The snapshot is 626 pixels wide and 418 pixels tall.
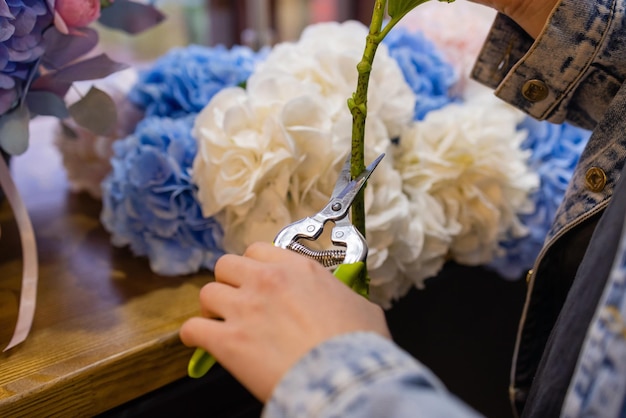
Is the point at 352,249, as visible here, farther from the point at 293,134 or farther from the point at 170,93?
the point at 170,93

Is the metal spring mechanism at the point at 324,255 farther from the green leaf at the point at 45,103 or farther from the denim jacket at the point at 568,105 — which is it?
the green leaf at the point at 45,103

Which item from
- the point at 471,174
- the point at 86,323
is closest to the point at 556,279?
the point at 471,174

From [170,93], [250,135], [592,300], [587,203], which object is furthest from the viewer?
[170,93]

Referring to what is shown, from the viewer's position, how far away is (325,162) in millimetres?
627

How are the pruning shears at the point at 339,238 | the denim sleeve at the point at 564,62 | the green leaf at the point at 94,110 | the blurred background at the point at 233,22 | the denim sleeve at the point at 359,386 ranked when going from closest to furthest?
the denim sleeve at the point at 359,386 < the pruning shears at the point at 339,238 < the denim sleeve at the point at 564,62 < the green leaf at the point at 94,110 < the blurred background at the point at 233,22

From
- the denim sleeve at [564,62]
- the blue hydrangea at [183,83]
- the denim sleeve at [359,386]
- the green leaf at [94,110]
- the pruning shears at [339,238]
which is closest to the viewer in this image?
the denim sleeve at [359,386]

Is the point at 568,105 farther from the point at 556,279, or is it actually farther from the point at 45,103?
the point at 45,103

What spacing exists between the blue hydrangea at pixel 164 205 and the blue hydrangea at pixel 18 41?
0.14 metres

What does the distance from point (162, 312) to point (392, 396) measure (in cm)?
36

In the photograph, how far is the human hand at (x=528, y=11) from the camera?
0.56 meters

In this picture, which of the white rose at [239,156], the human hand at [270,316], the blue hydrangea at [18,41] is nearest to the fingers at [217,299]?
the human hand at [270,316]

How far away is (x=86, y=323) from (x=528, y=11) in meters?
0.51

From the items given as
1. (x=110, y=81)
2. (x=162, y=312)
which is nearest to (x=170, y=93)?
(x=110, y=81)

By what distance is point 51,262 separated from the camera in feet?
2.31
